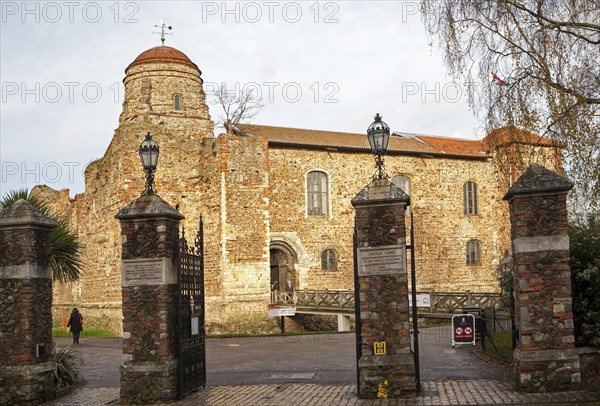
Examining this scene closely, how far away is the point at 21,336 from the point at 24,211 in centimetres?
219

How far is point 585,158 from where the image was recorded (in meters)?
13.0

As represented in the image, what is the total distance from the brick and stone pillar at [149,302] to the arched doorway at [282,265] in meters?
19.7

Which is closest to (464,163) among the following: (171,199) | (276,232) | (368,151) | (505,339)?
(368,151)

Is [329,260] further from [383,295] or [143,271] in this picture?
[383,295]

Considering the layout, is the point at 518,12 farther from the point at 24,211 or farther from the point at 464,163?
the point at 464,163

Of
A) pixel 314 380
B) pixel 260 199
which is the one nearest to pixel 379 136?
pixel 314 380

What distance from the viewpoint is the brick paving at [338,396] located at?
9.45 metres

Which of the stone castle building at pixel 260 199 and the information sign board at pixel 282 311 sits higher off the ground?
the stone castle building at pixel 260 199

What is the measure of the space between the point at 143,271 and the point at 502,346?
9217 millimetres

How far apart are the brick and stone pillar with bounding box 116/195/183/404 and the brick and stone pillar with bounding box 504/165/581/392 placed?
5690 mm

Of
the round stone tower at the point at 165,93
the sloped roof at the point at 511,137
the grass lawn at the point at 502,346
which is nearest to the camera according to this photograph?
the sloped roof at the point at 511,137

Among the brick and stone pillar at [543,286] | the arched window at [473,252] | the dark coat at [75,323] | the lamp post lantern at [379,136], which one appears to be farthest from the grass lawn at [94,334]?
the brick and stone pillar at [543,286]

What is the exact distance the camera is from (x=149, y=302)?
445 inches

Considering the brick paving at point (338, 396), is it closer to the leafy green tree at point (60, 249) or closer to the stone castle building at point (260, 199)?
the leafy green tree at point (60, 249)
